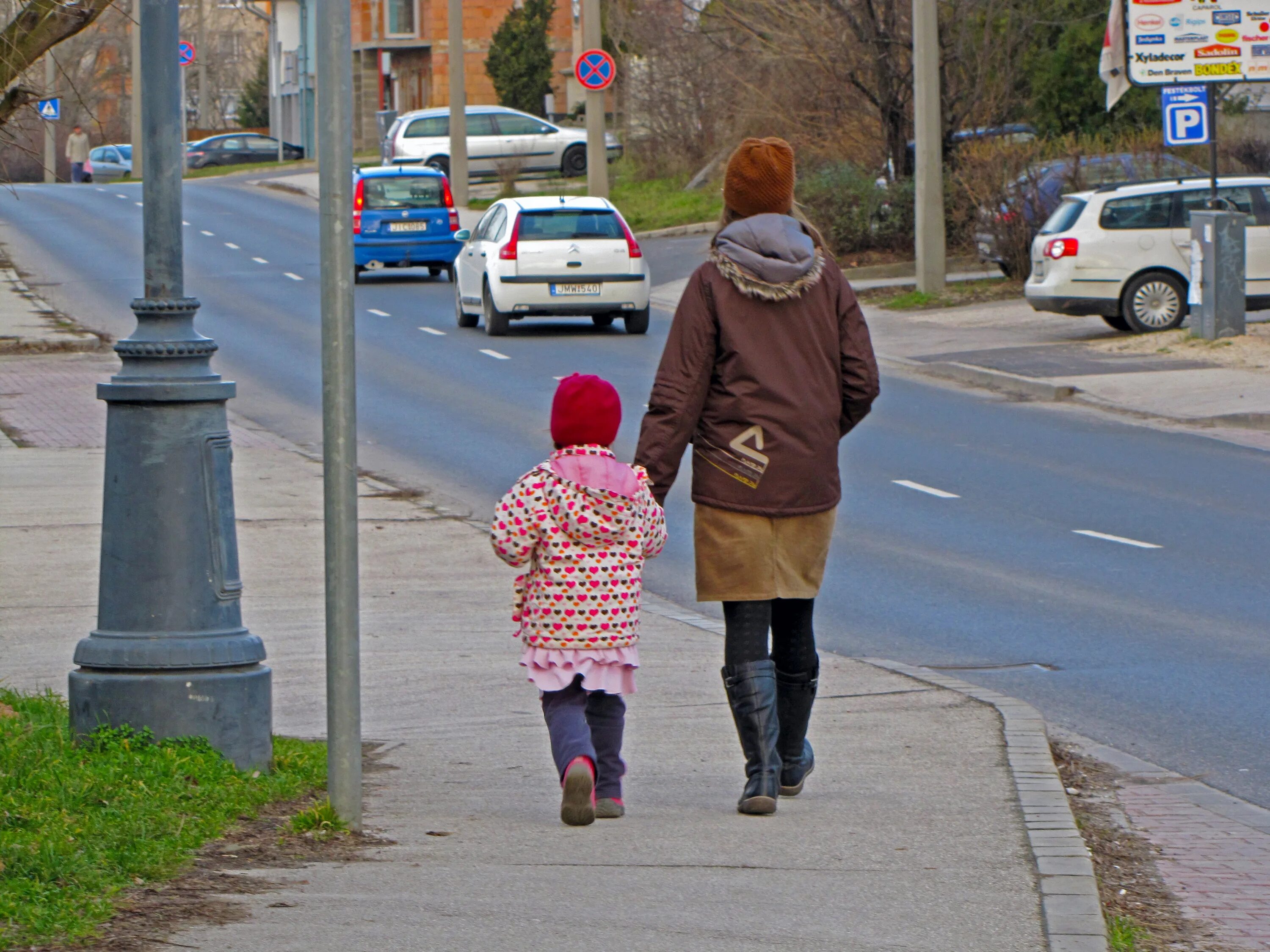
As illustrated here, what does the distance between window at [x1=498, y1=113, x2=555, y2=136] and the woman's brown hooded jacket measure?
42274mm

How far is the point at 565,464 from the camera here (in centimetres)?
516

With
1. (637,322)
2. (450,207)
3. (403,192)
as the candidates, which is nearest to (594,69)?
(450,207)

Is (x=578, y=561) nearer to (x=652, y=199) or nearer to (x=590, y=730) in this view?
(x=590, y=730)

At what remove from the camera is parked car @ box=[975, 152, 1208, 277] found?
26062 millimetres

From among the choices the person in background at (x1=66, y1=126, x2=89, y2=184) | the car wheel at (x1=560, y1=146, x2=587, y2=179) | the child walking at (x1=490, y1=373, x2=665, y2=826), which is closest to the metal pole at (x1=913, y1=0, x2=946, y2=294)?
the child walking at (x1=490, y1=373, x2=665, y2=826)

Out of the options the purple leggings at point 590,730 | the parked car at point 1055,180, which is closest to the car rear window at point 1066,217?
the parked car at point 1055,180

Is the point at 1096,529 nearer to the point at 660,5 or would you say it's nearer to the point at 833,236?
the point at 833,236

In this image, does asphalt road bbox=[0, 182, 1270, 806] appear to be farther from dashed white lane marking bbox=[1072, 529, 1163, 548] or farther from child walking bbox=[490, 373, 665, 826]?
child walking bbox=[490, 373, 665, 826]

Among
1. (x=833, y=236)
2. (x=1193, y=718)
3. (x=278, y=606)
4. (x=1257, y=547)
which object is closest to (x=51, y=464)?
(x=278, y=606)

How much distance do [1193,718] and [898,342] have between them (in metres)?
15.3

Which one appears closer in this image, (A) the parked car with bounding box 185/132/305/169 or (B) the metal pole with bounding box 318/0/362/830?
(B) the metal pole with bounding box 318/0/362/830

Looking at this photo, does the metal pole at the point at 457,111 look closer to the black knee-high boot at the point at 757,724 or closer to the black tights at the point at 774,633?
the black tights at the point at 774,633

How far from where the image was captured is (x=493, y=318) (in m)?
23.2

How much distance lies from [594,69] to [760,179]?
28713 mm
